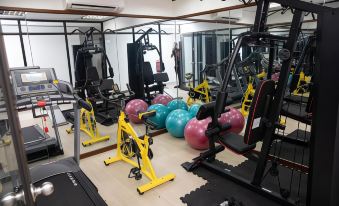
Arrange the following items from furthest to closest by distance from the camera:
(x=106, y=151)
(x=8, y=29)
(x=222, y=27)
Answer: (x=222, y=27) < (x=106, y=151) < (x=8, y=29)

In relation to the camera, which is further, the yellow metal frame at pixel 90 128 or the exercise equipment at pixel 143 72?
the exercise equipment at pixel 143 72

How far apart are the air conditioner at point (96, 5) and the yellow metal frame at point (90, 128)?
5.15 ft

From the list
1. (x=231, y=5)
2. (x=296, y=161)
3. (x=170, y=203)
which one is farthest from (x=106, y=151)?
(x=231, y=5)

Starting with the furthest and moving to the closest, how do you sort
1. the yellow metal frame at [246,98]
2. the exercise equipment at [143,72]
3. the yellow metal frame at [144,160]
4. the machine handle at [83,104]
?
the yellow metal frame at [246,98], the exercise equipment at [143,72], the yellow metal frame at [144,160], the machine handle at [83,104]

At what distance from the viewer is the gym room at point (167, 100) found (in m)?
1.76

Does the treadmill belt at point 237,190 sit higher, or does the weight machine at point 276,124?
the weight machine at point 276,124

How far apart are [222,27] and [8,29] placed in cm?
359

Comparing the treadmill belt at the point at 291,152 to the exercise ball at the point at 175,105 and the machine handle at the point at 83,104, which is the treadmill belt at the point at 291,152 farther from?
the machine handle at the point at 83,104

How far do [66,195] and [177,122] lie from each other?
2.21 metres

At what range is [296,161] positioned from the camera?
3096 mm

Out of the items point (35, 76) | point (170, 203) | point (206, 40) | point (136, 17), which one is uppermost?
point (136, 17)

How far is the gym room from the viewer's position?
1.76 metres

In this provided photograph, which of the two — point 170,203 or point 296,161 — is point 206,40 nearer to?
point 296,161

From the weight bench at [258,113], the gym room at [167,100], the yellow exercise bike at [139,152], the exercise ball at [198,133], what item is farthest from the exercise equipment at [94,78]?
the weight bench at [258,113]
